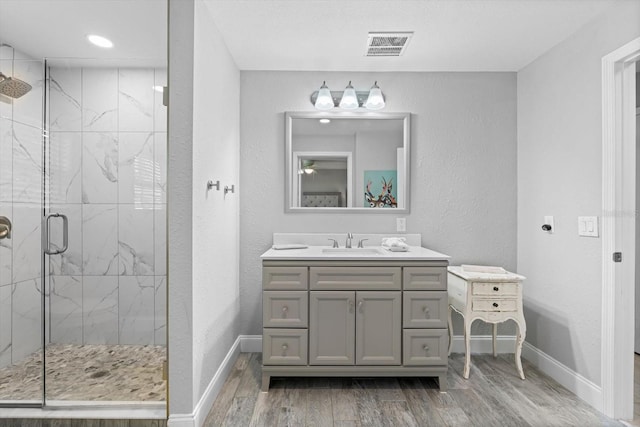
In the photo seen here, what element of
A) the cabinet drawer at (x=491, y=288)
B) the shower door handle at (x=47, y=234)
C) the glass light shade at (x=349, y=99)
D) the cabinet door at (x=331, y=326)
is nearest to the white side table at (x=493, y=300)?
the cabinet drawer at (x=491, y=288)

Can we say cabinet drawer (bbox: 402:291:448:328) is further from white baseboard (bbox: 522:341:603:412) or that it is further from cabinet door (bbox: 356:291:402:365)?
white baseboard (bbox: 522:341:603:412)

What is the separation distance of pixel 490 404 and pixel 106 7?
3181 millimetres

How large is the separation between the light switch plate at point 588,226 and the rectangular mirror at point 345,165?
1.19 m

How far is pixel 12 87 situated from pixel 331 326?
237 centimetres

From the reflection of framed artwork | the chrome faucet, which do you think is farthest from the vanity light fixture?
the chrome faucet

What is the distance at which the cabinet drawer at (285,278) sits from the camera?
8.00 feet

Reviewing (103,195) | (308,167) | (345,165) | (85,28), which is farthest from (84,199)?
(345,165)

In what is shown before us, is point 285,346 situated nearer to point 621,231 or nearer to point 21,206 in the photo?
point 21,206

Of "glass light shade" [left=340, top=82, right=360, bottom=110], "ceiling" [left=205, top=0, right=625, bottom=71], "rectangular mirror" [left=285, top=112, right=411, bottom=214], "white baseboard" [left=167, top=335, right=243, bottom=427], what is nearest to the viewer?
"white baseboard" [left=167, top=335, right=243, bottom=427]

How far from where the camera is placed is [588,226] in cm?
232

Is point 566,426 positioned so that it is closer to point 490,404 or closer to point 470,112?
point 490,404

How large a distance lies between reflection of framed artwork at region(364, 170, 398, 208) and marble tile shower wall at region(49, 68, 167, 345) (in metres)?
1.67

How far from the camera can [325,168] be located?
3.12 metres

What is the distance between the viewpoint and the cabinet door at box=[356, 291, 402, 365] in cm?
244
